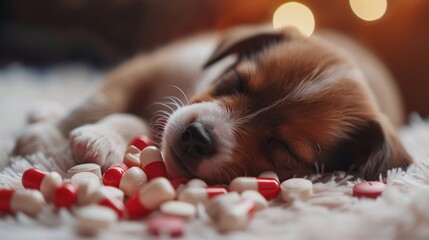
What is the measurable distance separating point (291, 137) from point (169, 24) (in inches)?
99.1

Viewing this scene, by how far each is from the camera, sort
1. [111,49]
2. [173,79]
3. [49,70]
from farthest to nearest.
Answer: [111,49] → [49,70] → [173,79]

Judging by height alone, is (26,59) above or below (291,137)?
above

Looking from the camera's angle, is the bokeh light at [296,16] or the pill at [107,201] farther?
the bokeh light at [296,16]

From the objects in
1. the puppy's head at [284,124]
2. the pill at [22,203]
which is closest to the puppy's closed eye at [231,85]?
the puppy's head at [284,124]

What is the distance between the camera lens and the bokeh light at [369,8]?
144 inches

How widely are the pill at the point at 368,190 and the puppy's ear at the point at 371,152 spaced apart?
10.4 inches

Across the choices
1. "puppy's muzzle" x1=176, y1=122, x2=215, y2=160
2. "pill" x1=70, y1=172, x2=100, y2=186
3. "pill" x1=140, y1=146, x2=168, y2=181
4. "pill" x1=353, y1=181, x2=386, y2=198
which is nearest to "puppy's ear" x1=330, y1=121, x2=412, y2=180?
"pill" x1=353, y1=181, x2=386, y2=198

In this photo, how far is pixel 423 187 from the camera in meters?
1.64

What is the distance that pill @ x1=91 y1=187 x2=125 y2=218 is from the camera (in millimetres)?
1411

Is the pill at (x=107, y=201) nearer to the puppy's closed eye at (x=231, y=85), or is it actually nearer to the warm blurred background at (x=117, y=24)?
A: the puppy's closed eye at (x=231, y=85)

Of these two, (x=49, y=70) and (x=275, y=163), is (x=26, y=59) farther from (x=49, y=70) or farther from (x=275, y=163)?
(x=275, y=163)

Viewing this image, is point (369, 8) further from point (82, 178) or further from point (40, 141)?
point (82, 178)

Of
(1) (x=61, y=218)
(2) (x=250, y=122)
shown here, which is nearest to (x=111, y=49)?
(2) (x=250, y=122)

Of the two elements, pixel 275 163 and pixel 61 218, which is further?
pixel 275 163
